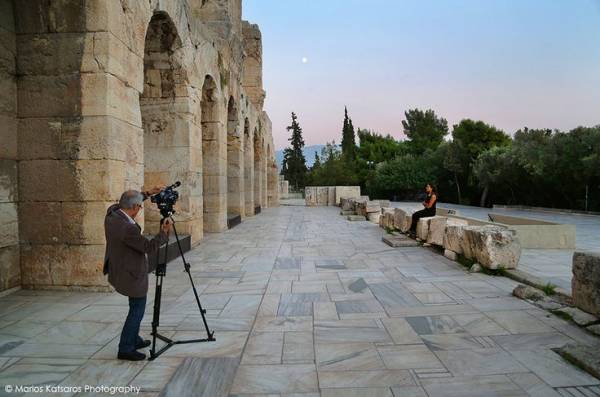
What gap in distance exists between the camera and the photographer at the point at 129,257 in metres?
2.99

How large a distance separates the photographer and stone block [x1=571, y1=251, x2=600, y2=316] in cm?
404

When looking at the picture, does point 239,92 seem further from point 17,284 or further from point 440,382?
point 440,382

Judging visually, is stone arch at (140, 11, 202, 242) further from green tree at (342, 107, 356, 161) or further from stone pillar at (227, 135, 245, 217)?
green tree at (342, 107, 356, 161)

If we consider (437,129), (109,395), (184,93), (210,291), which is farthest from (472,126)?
(109,395)

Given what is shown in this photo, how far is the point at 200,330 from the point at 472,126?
33.9 meters

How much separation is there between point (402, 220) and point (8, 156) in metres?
8.18

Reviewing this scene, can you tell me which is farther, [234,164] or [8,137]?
[234,164]

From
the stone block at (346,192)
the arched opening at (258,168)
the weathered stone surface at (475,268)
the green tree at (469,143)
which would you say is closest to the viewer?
the weathered stone surface at (475,268)

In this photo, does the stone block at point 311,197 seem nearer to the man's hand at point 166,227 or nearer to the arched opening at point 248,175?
the arched opening at point 248,175

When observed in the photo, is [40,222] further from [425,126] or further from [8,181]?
[425,126]

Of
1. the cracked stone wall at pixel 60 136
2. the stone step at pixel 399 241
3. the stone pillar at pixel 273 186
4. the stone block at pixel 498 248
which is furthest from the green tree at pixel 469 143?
the cracked stone wall at pixel 60 136

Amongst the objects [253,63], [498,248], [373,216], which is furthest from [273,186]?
[498,248]

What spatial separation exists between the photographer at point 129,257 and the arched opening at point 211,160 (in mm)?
8102

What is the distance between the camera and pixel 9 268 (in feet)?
16.5
